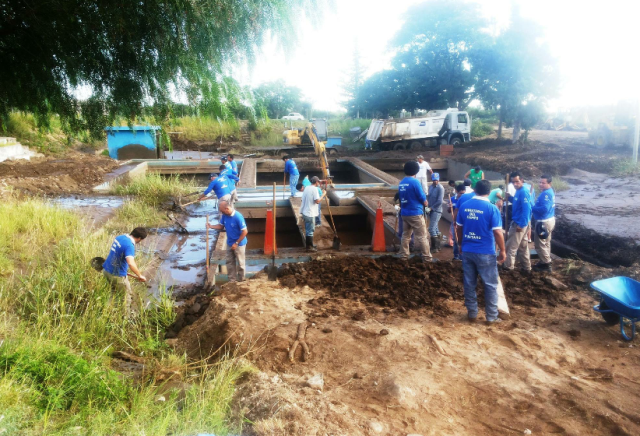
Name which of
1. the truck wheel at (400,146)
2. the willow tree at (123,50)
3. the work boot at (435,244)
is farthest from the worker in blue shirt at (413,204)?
the truck wheel at (400,146)

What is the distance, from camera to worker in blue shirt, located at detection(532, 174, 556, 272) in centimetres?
763

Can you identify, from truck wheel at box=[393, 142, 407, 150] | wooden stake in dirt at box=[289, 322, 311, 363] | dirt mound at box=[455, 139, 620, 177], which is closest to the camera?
wooden stake in dirt at box=[289, 322, 311, 363]

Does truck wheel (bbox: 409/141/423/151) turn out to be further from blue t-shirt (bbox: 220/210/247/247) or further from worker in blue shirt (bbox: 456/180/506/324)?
worker in blue shirt (bbox: 456/180/506/324)

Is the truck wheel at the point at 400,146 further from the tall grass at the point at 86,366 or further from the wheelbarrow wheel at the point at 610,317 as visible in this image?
the wheelbarrow wheel at the point at 610,317

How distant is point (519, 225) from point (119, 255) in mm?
5773

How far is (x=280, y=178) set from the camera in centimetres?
2348

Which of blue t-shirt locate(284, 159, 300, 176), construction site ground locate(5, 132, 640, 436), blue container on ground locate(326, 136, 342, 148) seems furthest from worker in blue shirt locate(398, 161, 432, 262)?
blue container on ground locate(326, 136, 342, 148)

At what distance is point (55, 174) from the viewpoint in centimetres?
1658

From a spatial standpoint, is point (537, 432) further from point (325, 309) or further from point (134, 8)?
point (134, 8)

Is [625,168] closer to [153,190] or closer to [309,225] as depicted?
[309,225]

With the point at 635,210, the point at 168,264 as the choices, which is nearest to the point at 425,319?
the point at 168,264

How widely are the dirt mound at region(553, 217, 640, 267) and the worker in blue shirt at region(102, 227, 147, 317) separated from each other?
8533 mm

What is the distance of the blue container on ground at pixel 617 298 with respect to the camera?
503 centimetres

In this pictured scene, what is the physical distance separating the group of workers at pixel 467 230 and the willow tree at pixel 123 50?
9.62ft
